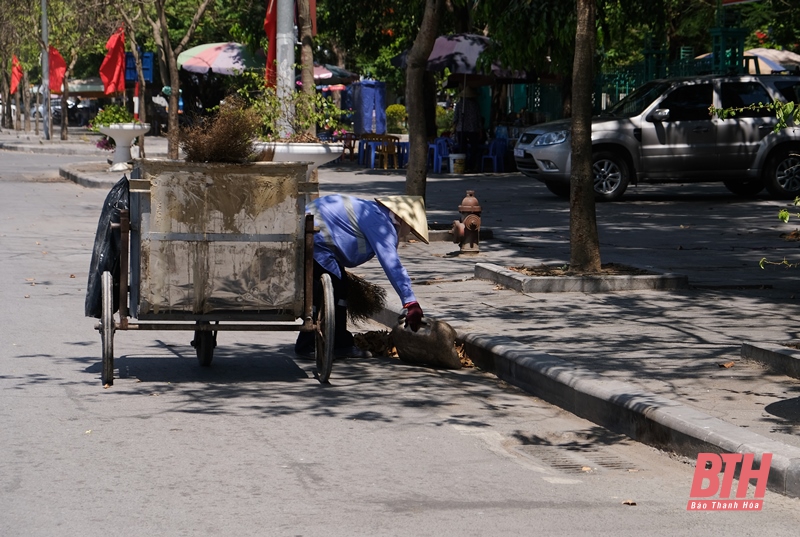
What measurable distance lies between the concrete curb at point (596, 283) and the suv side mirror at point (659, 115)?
8943 mm

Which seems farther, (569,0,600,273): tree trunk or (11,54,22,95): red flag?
(11,54,22,95): red flag

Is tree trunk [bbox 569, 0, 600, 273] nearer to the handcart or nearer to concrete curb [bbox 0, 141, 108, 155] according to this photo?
the handcart

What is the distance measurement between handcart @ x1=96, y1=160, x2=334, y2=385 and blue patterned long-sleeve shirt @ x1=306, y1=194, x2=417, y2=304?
1.65 ft

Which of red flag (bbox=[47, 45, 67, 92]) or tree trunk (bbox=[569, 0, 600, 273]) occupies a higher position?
red flag (bbox=[47, 45, 67, 92])

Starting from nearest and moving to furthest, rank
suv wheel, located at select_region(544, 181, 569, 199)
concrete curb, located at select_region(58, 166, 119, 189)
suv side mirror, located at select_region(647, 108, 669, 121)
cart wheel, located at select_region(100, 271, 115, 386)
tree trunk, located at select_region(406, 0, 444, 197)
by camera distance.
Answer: cart wheel, located at select_region(100, 271, 115, 386)
tree trunk, located at select_region(406, 0, 444, 197)
suv side mirror, located at select_region(647, 108, 669, 121)
suv wheel, located at select_region(544, 181, 569, 199)
concrete curb, located at select_region(58, 166, 119, 189)

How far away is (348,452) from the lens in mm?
5777

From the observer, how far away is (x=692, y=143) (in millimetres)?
19234

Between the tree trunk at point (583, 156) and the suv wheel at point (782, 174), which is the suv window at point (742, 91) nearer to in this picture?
the suv wheel at point (782, 174)

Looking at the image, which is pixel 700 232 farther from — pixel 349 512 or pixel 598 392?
pixel 349 512

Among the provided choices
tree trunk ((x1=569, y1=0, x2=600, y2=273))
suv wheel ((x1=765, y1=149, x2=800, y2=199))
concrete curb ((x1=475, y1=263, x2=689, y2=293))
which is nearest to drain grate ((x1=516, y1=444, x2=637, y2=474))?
concrete curb ((x1=475, y1=263, x2=689, y2=293))

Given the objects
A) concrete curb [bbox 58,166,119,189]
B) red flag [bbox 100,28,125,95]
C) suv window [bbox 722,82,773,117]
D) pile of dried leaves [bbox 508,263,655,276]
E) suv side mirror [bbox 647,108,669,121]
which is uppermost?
red flag [bbox 100,28,125,95]

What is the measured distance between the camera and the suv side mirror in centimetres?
1909

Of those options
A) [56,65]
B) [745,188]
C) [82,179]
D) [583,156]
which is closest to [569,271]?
[583,156]

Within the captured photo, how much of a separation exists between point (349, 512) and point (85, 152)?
34578 millimetres
